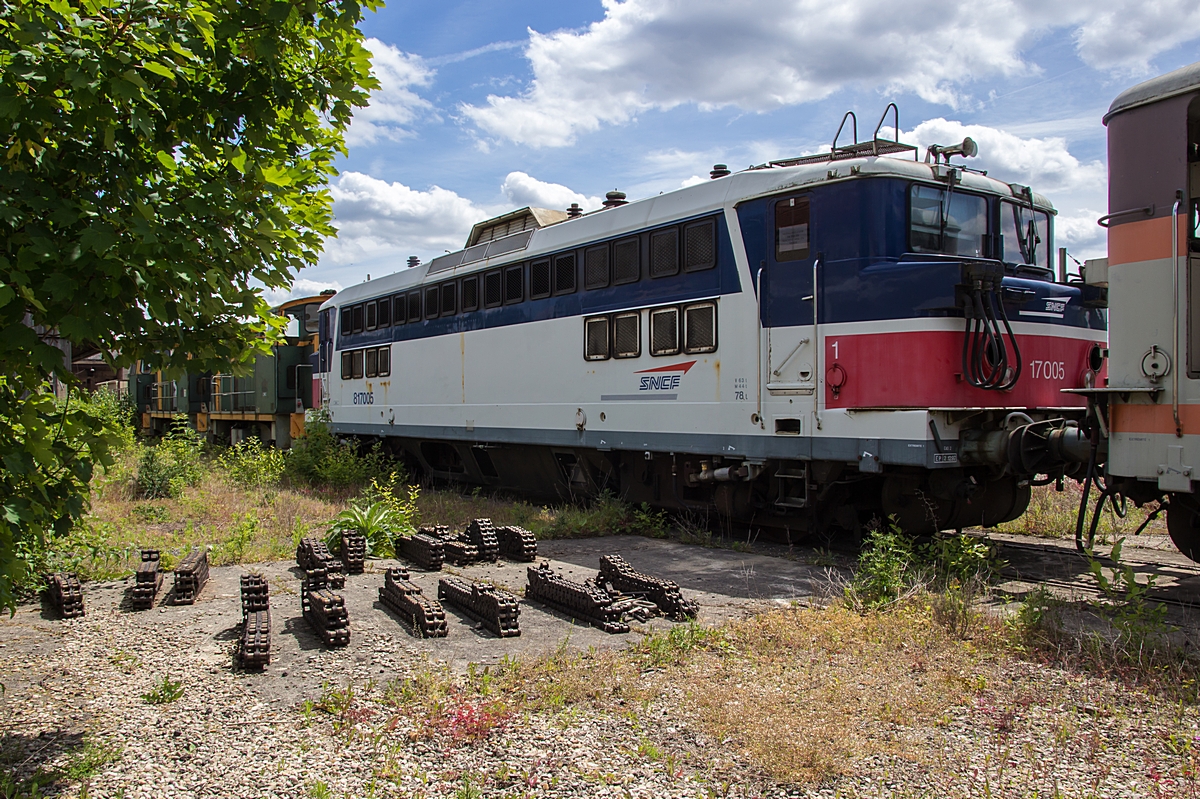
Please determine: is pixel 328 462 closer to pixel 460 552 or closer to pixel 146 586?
pixel 460 552

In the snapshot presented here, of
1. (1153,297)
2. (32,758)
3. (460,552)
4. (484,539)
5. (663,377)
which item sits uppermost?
(1153,297)

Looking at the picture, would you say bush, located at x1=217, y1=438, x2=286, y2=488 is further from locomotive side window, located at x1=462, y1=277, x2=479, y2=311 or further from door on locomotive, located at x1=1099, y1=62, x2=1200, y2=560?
door on locomotive, located at x1=1099, y1=62, x2=1200, y2=560

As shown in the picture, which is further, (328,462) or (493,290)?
(328,462)

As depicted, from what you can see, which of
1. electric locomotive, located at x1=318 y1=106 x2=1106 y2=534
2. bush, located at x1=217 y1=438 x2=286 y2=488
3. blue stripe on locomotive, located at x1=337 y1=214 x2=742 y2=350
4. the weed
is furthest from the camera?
bush, located at x1=217 y1=438 x2=286 y2=488

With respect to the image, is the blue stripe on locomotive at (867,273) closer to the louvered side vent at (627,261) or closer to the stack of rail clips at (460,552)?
the louvered side vent at (627,261)

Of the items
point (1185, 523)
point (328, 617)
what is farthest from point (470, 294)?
point (1185, 523)

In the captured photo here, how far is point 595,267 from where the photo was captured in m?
10.6

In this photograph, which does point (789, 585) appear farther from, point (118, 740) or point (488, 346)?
point (488, 346)

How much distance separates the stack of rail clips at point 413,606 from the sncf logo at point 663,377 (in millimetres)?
3962

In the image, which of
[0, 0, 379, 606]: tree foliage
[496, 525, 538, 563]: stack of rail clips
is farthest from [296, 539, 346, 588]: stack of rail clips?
[0, 0, 379, 606]: tree foliage

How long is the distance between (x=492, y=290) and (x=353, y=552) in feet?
19.0

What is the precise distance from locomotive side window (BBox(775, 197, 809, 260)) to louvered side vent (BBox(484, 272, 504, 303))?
519 centimetres

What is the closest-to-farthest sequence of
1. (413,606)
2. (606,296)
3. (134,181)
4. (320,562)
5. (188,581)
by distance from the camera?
(134,181) → (413,606) → (188,581) → (320,562) → (606,296)

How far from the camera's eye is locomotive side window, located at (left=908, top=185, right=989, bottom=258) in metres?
7.99
